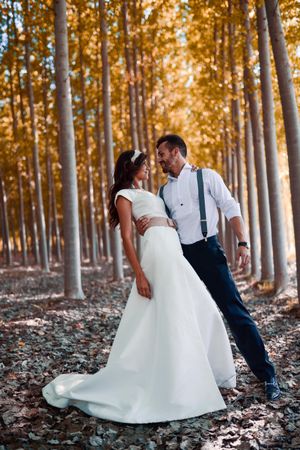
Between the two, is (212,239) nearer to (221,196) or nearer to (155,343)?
(221,196)

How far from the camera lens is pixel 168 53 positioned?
2089 centimetres

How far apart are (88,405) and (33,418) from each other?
559 mm

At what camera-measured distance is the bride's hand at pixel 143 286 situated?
Result: 15.6 ft

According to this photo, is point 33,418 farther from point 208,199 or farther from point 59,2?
point 59,2

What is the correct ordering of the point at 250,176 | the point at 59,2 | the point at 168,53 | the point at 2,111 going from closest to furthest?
1. the point at 59,2
2. the point at 250,176
3. the point at 168,53
4. the point at 2,111

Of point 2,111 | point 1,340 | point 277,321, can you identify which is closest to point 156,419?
point 1,340

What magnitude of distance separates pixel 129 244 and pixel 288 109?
5577 millimetres

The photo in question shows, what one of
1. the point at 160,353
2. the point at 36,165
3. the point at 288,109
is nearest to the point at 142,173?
the point at 160,353

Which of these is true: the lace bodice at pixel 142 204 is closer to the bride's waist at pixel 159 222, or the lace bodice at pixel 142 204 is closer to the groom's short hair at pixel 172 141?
the bride's waist at pixel 159 222

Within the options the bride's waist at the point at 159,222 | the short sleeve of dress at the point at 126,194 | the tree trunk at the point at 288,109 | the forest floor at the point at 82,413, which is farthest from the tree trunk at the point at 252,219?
the short sleeve of dress at the point at 126,194

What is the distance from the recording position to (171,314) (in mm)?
4680

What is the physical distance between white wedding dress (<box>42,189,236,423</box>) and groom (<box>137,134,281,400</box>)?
0.71 feet

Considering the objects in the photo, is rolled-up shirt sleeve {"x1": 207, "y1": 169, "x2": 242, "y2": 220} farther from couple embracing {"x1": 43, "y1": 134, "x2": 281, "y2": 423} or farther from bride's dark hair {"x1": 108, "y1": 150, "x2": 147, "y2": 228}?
bride's dark hair {"x1": 108, "y1": 150, "x2": 147, "y2": 228}

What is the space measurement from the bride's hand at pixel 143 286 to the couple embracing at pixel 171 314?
11mm
